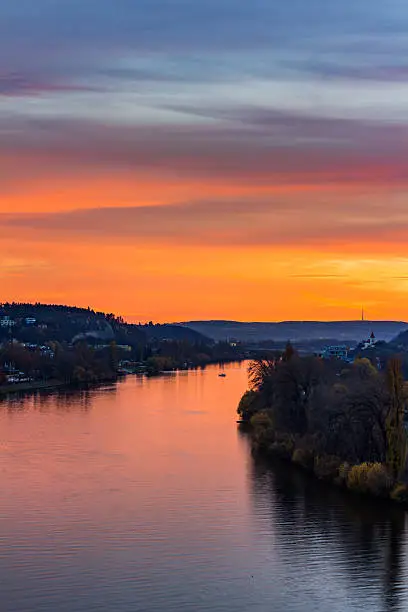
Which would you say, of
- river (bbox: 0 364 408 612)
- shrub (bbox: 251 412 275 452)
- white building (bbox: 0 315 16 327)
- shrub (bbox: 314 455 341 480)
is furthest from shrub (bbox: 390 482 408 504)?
white building (bbox: 0 315 16 327)

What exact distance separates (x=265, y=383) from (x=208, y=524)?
20324 millimetres

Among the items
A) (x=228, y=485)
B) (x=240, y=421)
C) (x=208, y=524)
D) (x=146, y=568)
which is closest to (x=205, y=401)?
(x=240, y=421)

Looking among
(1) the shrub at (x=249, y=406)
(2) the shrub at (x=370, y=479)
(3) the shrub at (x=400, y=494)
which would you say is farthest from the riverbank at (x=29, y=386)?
(3) the shrub at (x=400, y=494)

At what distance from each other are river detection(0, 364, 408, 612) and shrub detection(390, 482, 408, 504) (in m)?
0.56

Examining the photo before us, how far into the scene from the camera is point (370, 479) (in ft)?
90.8

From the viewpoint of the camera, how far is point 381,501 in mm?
27141

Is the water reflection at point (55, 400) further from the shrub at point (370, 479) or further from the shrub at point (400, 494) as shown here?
the shrub at point (400, 494)

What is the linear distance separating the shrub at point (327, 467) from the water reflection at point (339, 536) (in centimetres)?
33

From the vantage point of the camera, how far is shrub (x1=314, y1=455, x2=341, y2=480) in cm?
3003

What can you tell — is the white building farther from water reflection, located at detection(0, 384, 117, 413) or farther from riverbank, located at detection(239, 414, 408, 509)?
riverbank, located at detection(239, 414, 408, 509)

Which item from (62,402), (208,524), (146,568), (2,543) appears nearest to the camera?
(146,568)

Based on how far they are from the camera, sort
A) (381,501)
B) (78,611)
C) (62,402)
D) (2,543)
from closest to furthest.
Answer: (78,611), (2,543), (381,501), (62,402)

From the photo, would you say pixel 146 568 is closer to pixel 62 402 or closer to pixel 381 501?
pixel 381 501

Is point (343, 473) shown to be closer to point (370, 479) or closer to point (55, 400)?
point (370, 479)
